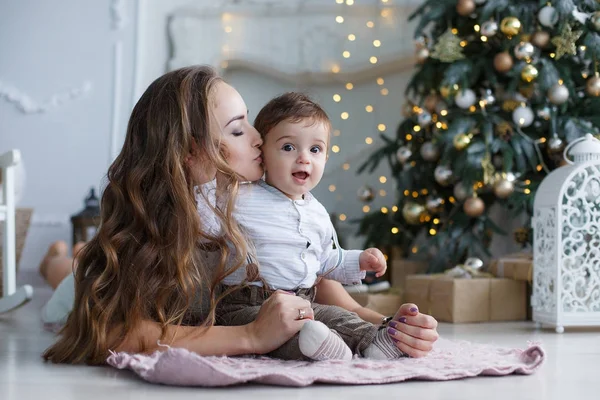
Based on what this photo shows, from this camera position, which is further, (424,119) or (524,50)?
(424,119)

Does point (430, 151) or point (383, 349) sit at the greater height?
point (430, 151)

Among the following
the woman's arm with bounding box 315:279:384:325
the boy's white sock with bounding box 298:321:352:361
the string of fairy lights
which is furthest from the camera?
the string of fairy lights

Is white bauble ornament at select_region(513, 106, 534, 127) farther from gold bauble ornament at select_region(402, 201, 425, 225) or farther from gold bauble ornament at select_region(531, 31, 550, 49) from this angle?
gold bauble ornament at select_region(402, 201, 425, 225)

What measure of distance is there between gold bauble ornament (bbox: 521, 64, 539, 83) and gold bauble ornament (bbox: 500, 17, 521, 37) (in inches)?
5.4

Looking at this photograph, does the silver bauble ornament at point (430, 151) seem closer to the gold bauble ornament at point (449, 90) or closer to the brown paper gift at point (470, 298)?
the gold bauble ornament at point (449, 90)

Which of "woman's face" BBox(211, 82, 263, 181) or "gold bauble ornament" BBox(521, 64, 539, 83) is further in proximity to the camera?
"gold bauble ornament" BBox(521, 64, 539, 83)

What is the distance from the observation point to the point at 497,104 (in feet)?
10.2

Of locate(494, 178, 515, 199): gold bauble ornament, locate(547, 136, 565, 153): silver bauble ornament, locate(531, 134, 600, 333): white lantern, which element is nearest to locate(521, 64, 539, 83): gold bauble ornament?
locate(547, 136, 565, 153): silver bauble ornament

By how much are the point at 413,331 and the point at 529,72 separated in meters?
1.62

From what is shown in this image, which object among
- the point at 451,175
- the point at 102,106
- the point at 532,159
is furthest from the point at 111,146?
the point at 532,159

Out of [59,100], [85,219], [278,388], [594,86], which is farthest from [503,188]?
[59,100]

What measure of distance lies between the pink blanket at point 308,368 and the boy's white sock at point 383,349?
0.11ft

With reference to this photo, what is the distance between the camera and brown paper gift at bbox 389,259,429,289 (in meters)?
3.43

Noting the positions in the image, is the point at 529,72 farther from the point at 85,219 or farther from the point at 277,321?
the point at 85,219
